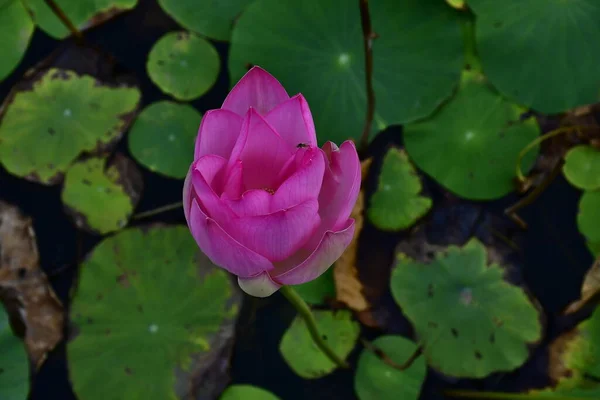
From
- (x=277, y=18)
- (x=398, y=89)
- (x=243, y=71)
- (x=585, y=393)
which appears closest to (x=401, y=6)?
(x=398, y=89)

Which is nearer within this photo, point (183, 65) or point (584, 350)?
point (584, 350)

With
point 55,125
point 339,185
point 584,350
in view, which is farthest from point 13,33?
point 584,350

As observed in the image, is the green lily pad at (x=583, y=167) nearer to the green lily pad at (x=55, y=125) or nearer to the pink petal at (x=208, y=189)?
the pink petal at (x=208, y=189)

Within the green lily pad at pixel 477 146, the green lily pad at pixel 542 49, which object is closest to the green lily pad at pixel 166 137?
the green lily pad at pixel 477 146

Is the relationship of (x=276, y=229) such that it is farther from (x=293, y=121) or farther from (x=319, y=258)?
(x=293, y=121)

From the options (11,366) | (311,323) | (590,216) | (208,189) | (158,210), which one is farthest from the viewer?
(158,210)

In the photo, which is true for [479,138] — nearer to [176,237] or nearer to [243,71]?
[243,71]

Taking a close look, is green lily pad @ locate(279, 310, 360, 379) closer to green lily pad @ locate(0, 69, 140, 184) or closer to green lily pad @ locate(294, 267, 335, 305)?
green lily pad @ locate(294, 267, 335, 305)
